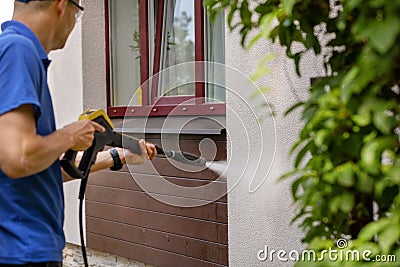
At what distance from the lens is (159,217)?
4.91 meters

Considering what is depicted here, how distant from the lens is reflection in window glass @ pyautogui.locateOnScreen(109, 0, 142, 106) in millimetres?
5578

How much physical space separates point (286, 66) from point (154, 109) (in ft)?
5.64

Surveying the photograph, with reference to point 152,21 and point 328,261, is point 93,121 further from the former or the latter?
point 152,21

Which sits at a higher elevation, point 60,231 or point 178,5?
point 178,5

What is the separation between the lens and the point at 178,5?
16.6 feet

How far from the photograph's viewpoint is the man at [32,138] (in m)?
1.90

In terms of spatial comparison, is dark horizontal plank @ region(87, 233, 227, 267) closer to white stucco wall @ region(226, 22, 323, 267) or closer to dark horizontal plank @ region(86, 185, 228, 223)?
dark horizontal plank @ region(86, 185, 228, 223)

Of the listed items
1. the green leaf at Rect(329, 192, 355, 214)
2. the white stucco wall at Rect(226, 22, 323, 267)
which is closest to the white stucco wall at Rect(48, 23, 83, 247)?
the white stucco wall at Rect(226, 22, 323, 267)

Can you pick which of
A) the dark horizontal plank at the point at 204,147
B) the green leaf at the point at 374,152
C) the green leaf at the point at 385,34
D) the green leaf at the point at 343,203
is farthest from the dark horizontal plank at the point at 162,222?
the green leaf at the point at 385,34

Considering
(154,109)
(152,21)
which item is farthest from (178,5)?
(154,109)

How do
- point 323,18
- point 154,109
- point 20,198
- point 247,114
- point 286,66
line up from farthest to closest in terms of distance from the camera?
point 154,109
point 247,114
point 286,66
point 20,198
point 323,18

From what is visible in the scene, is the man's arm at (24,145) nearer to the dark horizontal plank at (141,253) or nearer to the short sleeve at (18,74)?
the short sleeve at (18,74)

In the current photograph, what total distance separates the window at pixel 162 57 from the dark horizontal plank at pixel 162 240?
921 millimetres

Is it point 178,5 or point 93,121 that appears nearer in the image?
point 93,121
